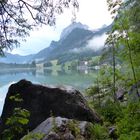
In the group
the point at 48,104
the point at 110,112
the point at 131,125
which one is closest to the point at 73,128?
the point at 131,125

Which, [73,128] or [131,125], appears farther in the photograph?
[131,125]

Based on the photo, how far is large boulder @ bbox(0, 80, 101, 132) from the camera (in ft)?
45.0

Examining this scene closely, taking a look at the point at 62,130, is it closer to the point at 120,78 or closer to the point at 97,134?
the point at 97,134

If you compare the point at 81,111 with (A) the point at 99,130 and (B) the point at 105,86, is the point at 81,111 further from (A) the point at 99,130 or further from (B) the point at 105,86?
(B) the point at 105,86

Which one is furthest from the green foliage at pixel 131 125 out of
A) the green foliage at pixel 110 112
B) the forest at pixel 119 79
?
the green foliage at pixel 110 112

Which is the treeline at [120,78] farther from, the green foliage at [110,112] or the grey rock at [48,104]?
the grey rock at [48,104]

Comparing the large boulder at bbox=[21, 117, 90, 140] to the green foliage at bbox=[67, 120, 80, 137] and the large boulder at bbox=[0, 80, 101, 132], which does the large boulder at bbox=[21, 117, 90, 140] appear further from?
the large boulder at bbox=[0, 80, 101, 132]

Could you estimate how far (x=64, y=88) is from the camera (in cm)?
1449

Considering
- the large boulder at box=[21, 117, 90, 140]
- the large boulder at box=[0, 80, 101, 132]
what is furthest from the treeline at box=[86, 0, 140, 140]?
the large boulder at box=[0, 80, 101, 132]

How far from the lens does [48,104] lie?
1434cm

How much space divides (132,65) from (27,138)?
19.0 ft

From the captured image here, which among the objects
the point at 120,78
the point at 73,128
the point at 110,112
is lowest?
the point at 110,112

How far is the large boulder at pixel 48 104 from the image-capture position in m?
13.7

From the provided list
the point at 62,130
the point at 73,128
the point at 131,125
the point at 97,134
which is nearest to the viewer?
the point at 62,130
